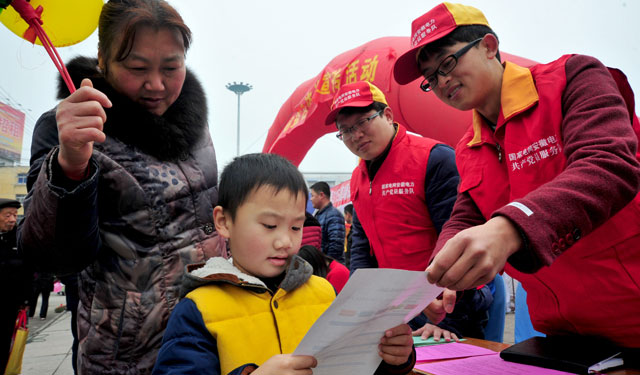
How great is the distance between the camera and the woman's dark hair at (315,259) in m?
1.88

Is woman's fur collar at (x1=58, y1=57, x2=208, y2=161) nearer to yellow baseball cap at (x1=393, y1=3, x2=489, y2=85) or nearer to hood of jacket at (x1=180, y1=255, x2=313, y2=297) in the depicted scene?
hood of jacket at (x1=180, y1=255, x2=313, y2=297)

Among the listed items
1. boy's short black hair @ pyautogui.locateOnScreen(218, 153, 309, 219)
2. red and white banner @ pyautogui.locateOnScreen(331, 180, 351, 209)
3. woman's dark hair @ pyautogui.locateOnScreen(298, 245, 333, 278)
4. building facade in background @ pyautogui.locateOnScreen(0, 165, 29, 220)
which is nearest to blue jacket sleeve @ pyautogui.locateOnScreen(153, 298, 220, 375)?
boy's short black hair @ pyautogui.locateOnScreen(218, 153, 309, 219)

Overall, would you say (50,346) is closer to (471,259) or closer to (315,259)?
(315,259)

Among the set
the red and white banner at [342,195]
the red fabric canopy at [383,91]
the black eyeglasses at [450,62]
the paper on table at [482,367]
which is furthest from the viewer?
the red and white banner at [342,195]

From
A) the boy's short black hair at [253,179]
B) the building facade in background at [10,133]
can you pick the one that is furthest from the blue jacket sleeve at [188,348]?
the building facade in background at [10,133]

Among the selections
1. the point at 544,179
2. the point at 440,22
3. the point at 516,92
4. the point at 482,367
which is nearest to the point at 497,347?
the point at 482,367

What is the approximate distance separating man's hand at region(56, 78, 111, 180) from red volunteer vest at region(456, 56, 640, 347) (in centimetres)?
95

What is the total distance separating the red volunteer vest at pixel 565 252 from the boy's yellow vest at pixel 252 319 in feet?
1.82

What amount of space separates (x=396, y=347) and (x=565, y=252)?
0.46m

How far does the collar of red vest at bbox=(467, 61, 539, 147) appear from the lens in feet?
3.39

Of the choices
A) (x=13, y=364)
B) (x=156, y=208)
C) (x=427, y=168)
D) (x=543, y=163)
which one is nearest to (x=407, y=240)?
(x=427, y=168)

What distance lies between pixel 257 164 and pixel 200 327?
16.1 inches

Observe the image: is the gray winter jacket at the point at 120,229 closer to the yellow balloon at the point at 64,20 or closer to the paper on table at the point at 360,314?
the yellow balloon at the point at 64,20

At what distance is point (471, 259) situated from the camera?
0.60 meters
